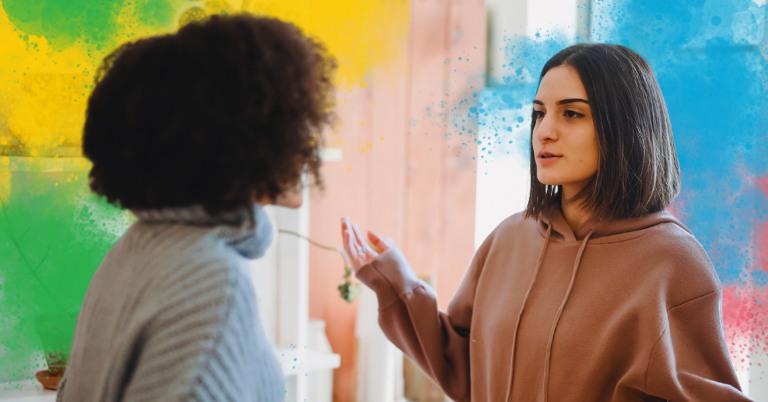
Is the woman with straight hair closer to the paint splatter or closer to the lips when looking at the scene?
the lips

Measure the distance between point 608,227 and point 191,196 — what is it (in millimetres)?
694

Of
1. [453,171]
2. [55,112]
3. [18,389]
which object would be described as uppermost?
[55,112]

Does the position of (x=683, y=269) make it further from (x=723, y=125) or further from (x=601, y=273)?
(x=723, y=125)

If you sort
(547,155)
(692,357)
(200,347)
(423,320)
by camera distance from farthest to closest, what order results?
(423,320), (547,155), (692,357), (200,347)

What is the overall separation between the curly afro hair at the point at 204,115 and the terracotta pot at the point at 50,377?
0.76 m

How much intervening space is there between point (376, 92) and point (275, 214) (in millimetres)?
500

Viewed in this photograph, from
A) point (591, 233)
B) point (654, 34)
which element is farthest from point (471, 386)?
point (654, 34)

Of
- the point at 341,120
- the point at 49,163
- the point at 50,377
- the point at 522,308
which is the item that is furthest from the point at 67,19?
the point at 522,308

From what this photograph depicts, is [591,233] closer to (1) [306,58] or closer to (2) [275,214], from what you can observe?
(1) [306,58]

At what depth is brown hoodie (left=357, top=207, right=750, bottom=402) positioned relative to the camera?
836 millimetres

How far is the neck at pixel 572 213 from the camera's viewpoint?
3.25 feet

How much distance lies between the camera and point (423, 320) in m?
1.10

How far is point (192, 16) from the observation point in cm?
115

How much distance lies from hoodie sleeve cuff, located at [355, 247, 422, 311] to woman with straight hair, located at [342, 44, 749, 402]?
15cm
